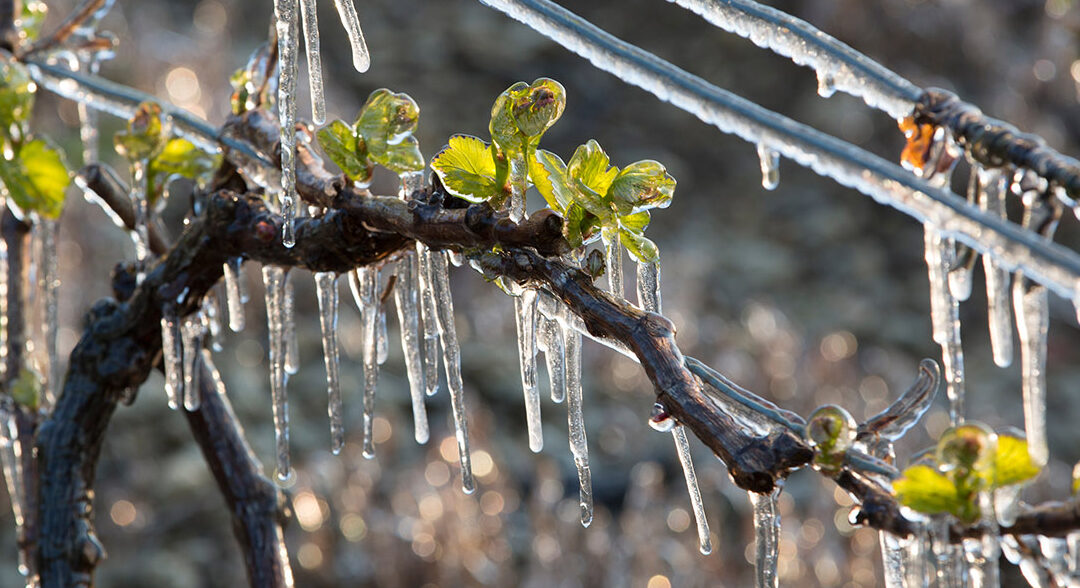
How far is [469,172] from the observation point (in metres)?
0.41

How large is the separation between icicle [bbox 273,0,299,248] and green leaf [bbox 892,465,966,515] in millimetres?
286

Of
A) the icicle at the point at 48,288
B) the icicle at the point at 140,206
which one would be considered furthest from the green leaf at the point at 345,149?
the icicle at the point at 48,288

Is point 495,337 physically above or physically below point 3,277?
above

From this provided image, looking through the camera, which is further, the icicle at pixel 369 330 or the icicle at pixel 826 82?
the icicle at pixel 369 330

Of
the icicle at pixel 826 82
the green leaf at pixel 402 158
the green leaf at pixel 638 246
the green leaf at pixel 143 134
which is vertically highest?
the green leaf at pixel 143 134

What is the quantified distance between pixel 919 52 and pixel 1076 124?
0.74 meters

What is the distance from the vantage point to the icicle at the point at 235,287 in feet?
1.84

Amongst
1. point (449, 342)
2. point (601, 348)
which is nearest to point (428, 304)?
point (449, 342)

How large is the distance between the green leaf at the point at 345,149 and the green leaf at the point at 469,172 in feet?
0.21

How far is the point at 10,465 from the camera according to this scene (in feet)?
2.62

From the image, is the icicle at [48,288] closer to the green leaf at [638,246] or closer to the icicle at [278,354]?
the icicle at [278,354]

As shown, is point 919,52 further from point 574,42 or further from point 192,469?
point 574,42

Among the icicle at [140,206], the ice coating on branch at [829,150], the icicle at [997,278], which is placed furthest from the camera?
the icicle at [140,206]

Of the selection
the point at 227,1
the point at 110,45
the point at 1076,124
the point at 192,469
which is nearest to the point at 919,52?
the point at 1076,124
